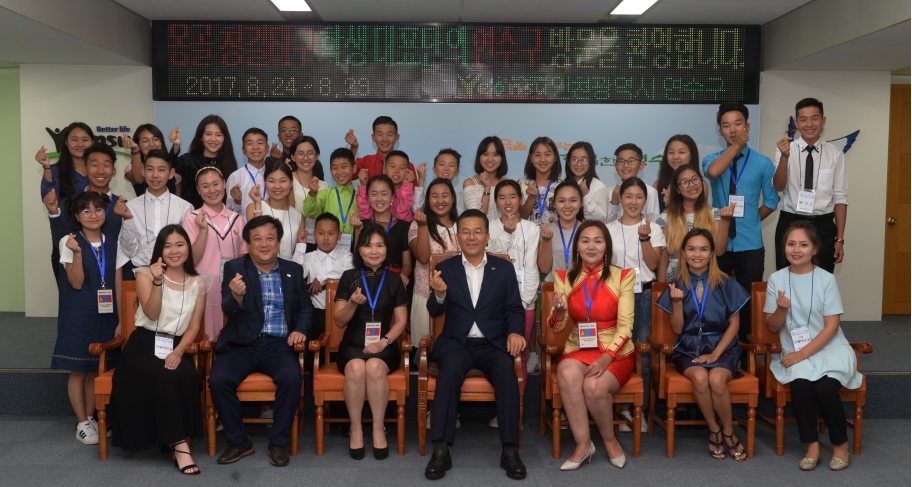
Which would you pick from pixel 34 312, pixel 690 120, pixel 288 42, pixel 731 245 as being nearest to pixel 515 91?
pixel 690 120

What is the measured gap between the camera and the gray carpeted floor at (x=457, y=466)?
11.5 feet

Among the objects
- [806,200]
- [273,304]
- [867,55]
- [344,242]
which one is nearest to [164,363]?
[273,304]

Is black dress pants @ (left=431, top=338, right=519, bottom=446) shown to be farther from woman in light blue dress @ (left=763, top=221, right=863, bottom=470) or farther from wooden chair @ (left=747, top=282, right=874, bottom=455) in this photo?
woman in light blue dress @ (left=763, top=221, right=863, bottom=470)

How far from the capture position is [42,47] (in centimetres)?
549

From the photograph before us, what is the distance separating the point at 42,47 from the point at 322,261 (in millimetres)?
3052

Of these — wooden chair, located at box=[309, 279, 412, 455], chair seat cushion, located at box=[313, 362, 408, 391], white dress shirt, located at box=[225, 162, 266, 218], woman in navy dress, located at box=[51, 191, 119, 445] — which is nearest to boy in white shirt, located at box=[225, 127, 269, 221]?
white dress shirt, located at box=[225, 162, 266, 218]

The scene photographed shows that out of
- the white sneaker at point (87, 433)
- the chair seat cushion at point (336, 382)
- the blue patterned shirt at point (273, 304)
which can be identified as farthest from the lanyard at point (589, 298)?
the white sneaker at point (87, 433)

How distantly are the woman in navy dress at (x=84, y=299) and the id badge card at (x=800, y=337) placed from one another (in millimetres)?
3803

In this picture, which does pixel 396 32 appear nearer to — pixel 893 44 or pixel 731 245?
pixel 731 245

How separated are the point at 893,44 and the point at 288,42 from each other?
463 centimetres

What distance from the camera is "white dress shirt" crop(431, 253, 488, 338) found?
395 centimetres

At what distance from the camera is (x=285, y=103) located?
6059mm

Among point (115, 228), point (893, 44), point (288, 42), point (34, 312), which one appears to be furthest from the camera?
point (34, 312)

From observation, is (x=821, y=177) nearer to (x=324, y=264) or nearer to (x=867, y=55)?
(x=867, y=55)
